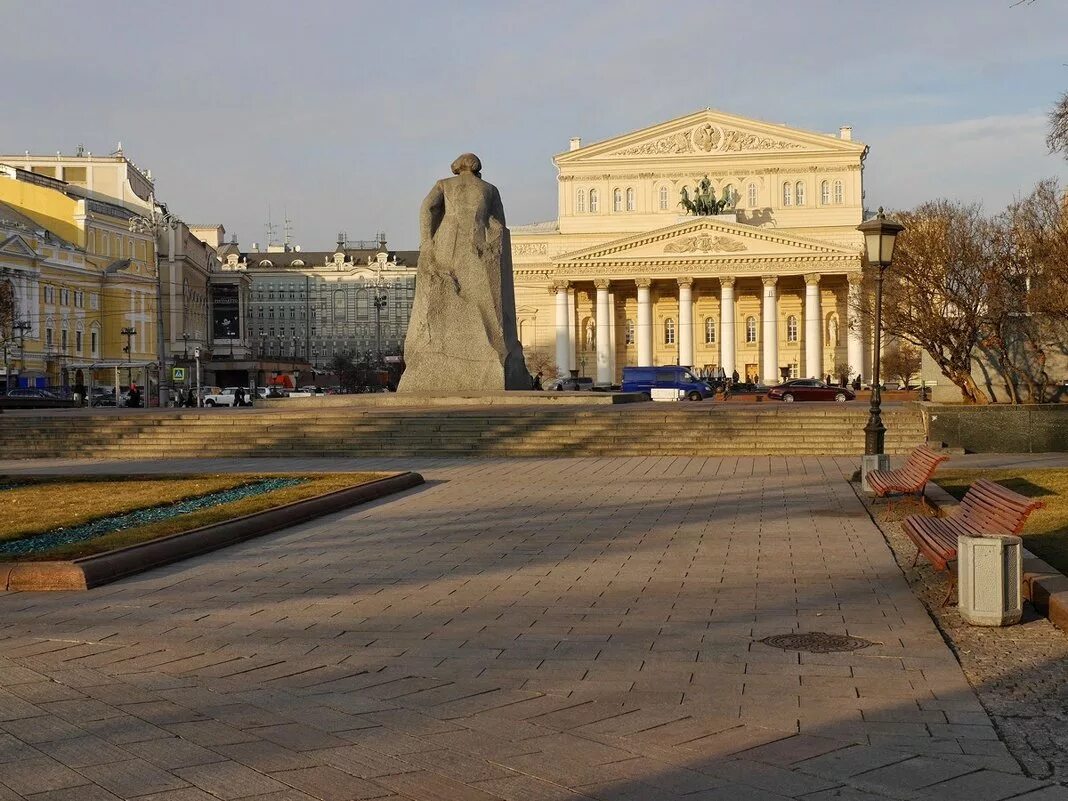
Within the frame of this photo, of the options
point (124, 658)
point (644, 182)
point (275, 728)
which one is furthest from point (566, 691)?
point (644, 182)

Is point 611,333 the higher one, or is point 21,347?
point 611,333

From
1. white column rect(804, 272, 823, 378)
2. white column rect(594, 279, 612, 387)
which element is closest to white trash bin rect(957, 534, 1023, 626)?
white column rect(804, 272, 823, 378)

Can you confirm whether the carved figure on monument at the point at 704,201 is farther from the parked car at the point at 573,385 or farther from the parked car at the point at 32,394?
the parked car at the point at 32,394

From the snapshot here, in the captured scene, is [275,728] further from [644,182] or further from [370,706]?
[644,182]

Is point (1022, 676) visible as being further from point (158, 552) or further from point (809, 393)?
point (809, 393)

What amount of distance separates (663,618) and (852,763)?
115 inches

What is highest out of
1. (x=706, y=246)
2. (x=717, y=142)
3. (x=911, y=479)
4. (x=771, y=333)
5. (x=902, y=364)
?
(x=717, y=142)

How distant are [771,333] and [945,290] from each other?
63.4 meters

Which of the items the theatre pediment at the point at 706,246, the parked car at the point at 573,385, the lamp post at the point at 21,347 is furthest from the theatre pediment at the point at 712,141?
the lamp post at the point at 21,347

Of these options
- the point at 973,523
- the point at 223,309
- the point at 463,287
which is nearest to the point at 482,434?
the point at 463,287

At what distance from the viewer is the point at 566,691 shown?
5.97m

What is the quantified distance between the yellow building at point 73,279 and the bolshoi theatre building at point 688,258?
3060 cm

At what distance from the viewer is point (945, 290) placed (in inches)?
1182

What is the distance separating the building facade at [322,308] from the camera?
135750 millimetres
